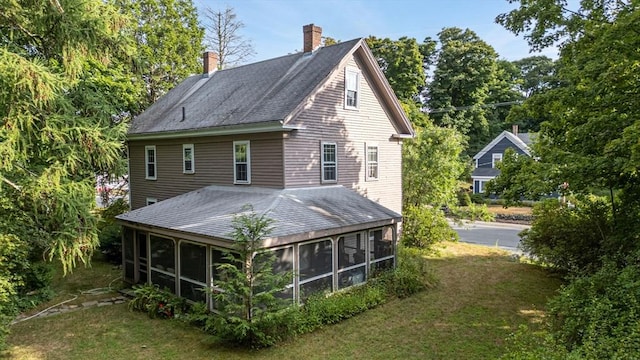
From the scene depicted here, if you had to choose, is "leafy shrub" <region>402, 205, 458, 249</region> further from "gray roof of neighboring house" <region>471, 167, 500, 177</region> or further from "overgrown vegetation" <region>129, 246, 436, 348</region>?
"gray roof of neighboring house" <region>471, 167, 500, 177</region>

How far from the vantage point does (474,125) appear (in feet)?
153

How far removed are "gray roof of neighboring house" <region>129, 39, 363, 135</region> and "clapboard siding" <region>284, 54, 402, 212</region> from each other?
2.15 ft

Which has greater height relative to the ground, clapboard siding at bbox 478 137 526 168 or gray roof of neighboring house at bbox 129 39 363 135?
gray roof of neighboring house at bbox 129 39 363 135

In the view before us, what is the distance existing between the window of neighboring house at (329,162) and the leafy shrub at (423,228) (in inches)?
245

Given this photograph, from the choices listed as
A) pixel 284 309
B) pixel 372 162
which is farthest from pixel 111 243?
pixel 372 162

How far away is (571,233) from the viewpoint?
1524 centimetres

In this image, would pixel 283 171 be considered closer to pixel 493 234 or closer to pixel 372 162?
pixel 372 162

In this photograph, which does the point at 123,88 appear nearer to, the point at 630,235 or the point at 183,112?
the point at 183,112

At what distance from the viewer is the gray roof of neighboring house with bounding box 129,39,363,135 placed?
14688 mm

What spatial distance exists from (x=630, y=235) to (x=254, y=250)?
35.5 feet

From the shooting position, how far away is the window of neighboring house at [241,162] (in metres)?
14.8

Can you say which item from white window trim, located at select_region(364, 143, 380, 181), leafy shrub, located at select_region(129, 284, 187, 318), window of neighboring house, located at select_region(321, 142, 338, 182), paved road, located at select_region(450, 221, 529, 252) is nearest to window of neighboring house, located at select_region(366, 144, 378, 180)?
white window trim, located at select_region(364, 143, 380, 181)

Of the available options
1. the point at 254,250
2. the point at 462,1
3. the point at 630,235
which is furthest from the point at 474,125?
the point at 254,250

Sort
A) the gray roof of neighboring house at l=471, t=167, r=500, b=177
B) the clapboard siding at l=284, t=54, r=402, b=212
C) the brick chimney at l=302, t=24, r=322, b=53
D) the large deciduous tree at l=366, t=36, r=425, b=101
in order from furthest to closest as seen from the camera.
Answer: the large deciduous tree at l=366, t=36, r=425, b=101 → the gray roof of neighboring house at l=471, t=167, r=500, b=177 → the brick chimney at l=302, t=24, r=322, b=53 → the clapboard siding at l=284, t=54, r=402, b=212
